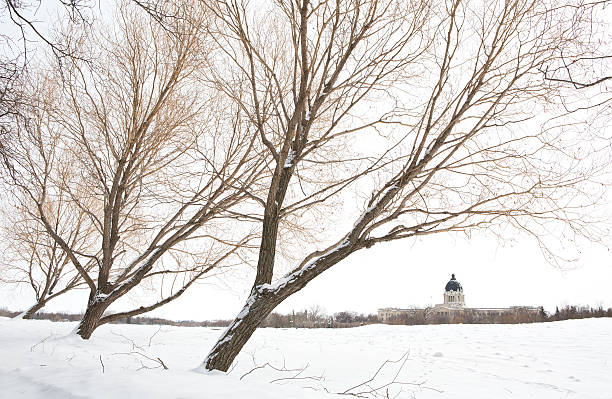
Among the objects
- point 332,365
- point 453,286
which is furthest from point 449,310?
point 332,365

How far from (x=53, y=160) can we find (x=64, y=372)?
6.66m

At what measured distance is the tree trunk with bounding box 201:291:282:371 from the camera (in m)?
3.46

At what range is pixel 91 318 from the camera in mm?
5965

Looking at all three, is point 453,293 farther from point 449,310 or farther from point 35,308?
point 35,308

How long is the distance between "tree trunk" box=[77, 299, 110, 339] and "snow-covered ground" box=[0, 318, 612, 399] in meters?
0.20

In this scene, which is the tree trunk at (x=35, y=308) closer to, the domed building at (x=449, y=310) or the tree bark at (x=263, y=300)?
the tree bark at (x=263, y=300)

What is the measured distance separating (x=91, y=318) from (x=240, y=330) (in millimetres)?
3562

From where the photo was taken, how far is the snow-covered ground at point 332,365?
2428 mm

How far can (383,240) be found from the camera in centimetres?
365

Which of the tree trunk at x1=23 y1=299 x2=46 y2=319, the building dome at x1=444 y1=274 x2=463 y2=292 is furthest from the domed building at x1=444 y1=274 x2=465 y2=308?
the tree trunk at x1=23 y1=299 x2=46 y2=319

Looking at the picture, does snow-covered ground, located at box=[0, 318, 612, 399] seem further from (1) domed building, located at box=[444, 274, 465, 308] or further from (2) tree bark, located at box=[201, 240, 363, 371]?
(1) domed building, located at box=[444, 274, 465, 308]

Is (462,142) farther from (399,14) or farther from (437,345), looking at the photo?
(437,345)

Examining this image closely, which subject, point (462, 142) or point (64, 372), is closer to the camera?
point (64, 372)

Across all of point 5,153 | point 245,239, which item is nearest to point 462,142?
point 245,239
